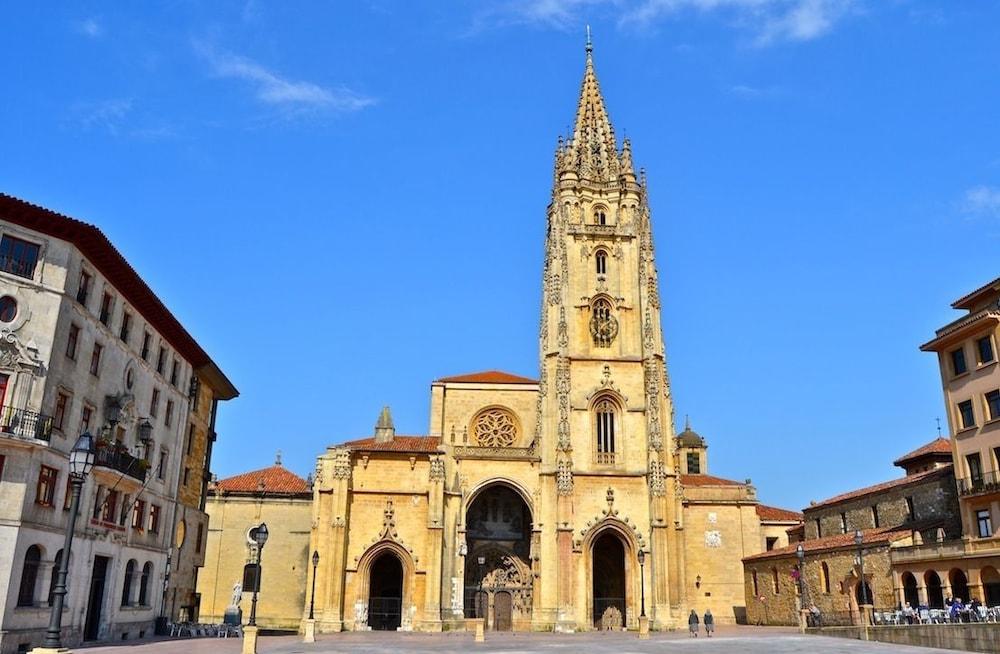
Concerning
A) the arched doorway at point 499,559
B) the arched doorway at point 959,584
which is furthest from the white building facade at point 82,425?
the arched doorway at point 959,584

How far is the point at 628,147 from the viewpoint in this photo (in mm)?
55656

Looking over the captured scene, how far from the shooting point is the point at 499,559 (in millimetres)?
45969

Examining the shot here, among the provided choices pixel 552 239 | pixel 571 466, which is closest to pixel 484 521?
pixel 571 466

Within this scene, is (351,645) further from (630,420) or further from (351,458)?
(630,420)

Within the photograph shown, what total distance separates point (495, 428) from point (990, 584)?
2844 cm

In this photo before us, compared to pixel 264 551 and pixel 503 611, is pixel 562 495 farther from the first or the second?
pixel 264 551

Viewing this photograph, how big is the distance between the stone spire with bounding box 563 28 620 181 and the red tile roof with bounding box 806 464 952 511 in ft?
80.7

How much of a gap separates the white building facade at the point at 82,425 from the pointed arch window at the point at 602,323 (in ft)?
78.9

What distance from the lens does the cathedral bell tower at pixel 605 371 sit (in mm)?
43312

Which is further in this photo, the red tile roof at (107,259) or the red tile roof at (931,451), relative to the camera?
the red tile roof at (931,451)

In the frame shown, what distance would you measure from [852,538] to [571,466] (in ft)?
47.4

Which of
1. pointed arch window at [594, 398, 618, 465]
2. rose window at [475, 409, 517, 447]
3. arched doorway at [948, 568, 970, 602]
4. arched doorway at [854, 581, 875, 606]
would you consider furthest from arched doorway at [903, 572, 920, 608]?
rose window at [475, 409, 517, 447]

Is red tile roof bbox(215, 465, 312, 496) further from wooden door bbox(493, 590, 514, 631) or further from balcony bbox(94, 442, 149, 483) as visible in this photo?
balcony bbox(94, 442, 149, 483)

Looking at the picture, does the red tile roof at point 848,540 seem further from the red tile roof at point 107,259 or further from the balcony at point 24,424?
the balcony at point 24,424
